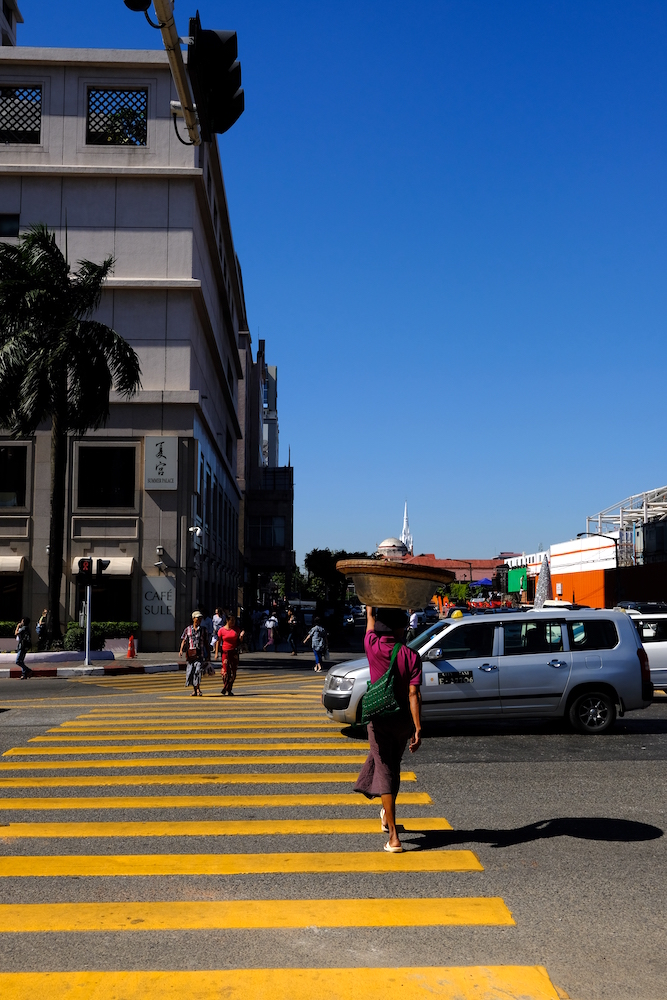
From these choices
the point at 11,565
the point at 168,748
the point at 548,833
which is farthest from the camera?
the point at 11,565

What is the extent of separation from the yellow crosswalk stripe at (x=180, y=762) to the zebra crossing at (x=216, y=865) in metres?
0.03

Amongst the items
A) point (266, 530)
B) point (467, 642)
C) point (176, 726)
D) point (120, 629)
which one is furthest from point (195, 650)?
point (266, 530)

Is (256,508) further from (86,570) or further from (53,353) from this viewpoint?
(86,570)

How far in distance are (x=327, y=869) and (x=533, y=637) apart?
746 cm

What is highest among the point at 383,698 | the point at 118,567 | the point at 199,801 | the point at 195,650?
the point at 118,567

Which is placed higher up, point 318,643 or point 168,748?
point 318,643

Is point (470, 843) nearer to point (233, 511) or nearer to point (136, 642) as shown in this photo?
point (136, 642)

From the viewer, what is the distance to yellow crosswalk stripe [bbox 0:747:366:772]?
1111 cm

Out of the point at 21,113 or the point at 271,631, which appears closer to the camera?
the point at 21,113

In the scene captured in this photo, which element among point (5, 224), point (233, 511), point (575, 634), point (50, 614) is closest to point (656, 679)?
point (575, 634)

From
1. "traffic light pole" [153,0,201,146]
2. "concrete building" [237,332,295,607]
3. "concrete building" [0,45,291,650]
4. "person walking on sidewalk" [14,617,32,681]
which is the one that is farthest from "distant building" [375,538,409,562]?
"concrete building" [237,332,295,607]

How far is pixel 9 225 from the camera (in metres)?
38.5

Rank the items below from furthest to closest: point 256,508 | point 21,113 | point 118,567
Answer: point 256,508
point 21,113
point 118,567

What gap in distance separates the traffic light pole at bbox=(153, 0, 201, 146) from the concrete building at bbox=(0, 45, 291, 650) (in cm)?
3049
